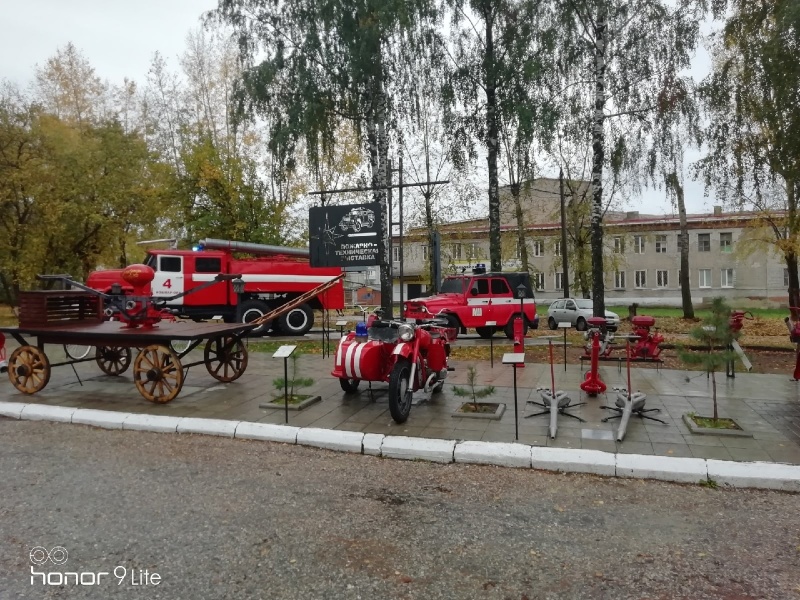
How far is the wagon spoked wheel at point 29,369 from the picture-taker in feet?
26.6

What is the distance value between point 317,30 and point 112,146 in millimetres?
11990

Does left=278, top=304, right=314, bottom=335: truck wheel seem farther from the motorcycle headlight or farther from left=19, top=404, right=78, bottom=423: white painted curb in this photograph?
the motorcycle headlight

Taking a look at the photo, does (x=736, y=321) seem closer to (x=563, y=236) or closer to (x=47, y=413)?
(x=47, y=413)

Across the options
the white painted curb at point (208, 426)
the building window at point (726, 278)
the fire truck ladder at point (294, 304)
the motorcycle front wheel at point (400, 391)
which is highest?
the building window at point (726, 278)

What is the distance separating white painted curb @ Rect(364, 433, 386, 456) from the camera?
221 inches

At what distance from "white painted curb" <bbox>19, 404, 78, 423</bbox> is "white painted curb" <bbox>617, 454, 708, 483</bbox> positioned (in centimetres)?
646

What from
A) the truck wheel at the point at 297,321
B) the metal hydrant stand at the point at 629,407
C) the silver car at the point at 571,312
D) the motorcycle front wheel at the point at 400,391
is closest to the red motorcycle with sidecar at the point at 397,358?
the motorcycle front wheel at the point at 400,391

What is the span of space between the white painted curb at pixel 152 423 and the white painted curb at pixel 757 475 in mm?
5616

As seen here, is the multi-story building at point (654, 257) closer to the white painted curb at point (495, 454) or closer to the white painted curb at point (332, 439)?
the white painted curb at point (332, 439)

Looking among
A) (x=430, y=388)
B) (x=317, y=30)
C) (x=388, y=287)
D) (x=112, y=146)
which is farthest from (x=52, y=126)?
(x=430, y=388)

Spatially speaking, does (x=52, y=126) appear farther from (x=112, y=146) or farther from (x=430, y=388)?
(x=430, y=388)

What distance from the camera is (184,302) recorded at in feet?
52.9

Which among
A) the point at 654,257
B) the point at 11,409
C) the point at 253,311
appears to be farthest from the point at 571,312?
the point at 654,257

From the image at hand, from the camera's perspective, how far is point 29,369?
26.7 ft
